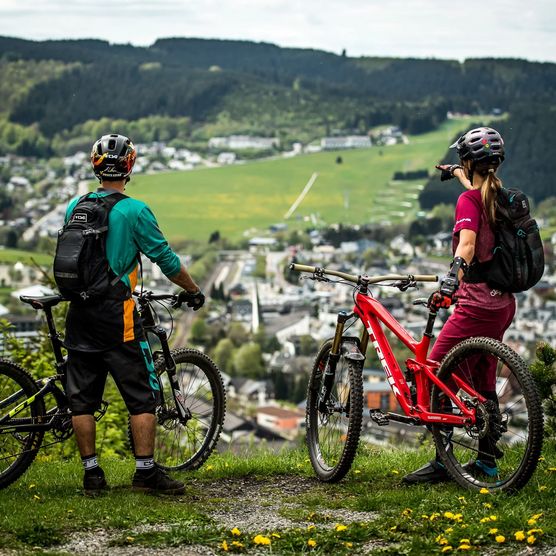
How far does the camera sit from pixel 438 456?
23.6 ft

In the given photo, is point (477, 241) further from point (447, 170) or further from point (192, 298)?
point (192, 298)

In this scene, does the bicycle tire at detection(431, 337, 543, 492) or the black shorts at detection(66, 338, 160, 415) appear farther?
the black shorts at detection(66, 338, 160, 415)

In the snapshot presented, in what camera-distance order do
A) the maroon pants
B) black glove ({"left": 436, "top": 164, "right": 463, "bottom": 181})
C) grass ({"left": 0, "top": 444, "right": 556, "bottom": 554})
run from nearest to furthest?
grass ({"left": 0, "top": 444, "right": 556, "bottom": 554}) → the maroon pants → black glove ({"left": 436, "top": 164, "right": 463, "bottom": 181})

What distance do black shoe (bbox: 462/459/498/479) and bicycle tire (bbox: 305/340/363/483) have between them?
72 cm

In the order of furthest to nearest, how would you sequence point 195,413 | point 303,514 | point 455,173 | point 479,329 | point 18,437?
point 195,413
point 455,173
point 18,437
point 479,329
point 303,514

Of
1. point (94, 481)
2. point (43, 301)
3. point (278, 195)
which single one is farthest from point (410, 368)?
point (278, 195)

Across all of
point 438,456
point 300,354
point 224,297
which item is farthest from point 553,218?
point 438,456

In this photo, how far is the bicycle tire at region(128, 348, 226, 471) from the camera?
7910 mm

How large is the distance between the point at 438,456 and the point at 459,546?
1.55 meters

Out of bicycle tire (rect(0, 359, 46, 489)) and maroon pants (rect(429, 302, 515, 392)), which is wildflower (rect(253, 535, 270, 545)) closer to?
maroon pants (rect(429, 302, 515, 392))

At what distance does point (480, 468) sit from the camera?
274 inches

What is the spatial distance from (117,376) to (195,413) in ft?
4.00

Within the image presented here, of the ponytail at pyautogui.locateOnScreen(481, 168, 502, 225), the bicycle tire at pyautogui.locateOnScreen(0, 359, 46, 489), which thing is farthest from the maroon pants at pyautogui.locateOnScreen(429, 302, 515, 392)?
the bicycle tire at pyautogui.locateOnScreen(0, 359, 46, 489)

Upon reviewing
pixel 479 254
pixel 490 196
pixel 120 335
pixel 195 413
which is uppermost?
pixel 490 196
